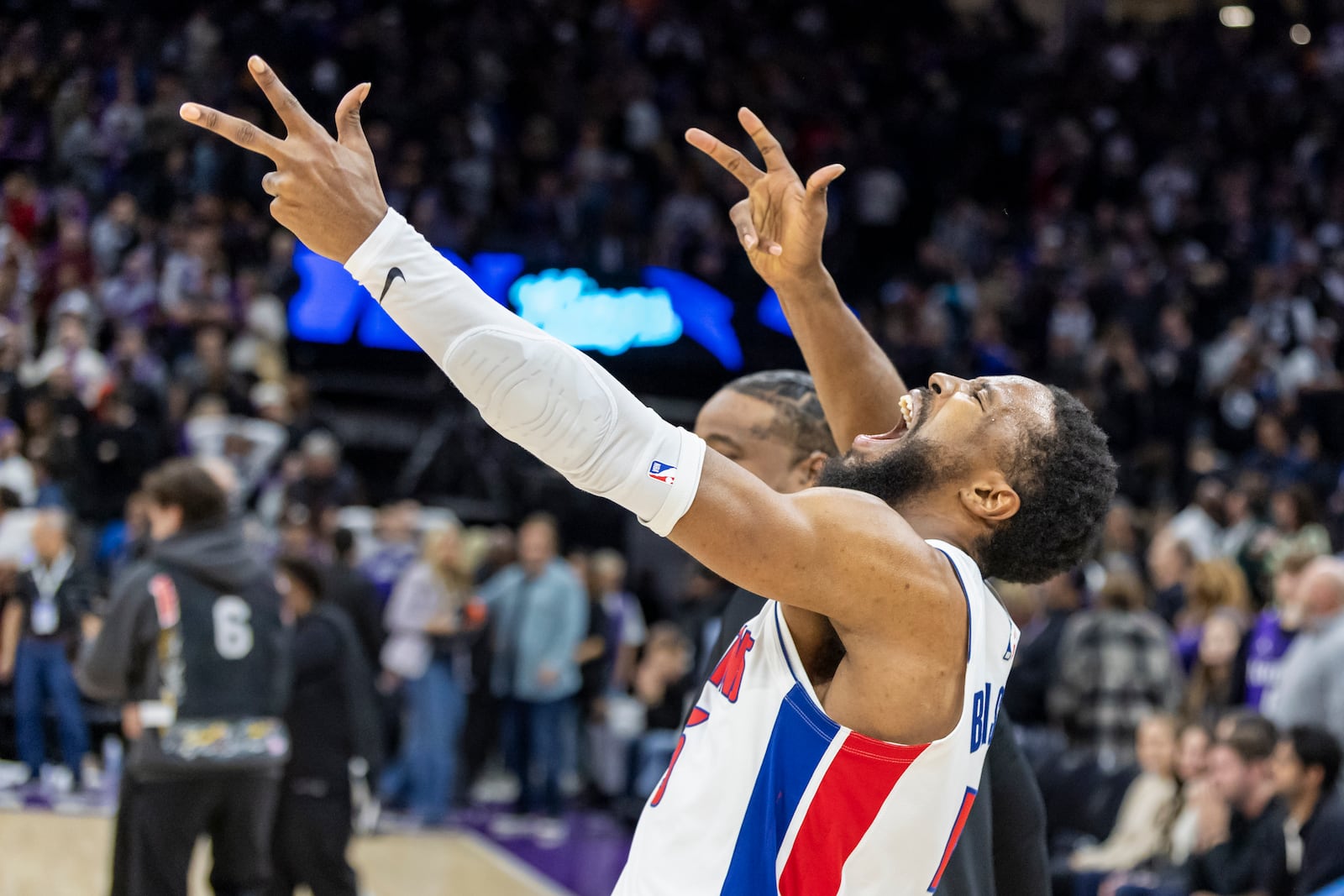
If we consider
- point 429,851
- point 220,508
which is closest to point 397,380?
point 429,851

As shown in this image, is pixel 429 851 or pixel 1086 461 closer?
pixel 1086 461

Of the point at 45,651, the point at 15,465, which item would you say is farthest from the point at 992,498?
the point at 15,465

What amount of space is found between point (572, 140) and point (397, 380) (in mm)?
3357

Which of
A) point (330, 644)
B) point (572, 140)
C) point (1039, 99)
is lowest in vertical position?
point (330, 644)

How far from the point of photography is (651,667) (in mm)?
9812

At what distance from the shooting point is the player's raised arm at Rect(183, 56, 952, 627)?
74.7 inches

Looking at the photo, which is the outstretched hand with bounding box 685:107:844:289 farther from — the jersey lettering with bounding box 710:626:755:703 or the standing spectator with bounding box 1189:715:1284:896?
the standing spectator with bounding box 1189:715:1284:896

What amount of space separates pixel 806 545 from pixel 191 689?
154 inches

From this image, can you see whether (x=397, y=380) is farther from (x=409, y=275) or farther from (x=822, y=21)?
(x=409, y=275)

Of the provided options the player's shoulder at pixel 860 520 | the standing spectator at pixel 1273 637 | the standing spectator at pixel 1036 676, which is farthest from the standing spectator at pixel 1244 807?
the player's shoulder at pixel 860 520

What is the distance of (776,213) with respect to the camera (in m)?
2.81

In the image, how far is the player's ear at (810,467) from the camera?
3133mm

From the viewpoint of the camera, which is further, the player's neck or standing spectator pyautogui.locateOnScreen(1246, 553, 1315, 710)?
standing spectator pyautogui.locateOnScreen(1246, 553, 1315, 710)

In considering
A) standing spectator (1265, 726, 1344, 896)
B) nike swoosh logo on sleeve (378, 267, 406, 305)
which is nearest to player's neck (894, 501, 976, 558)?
nike swoosh logo on sleeve (378, 267, 406, 305)
